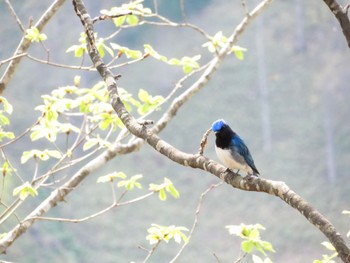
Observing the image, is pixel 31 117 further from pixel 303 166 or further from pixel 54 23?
pixel 303 166

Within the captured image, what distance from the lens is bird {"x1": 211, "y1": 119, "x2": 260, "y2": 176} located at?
1625 millimetres

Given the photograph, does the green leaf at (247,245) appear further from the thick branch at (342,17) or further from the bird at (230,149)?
the thick branch at (342,17)

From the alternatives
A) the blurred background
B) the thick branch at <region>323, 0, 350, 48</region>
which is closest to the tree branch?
the thick branch at <region>323, 0, 350, 48</region>

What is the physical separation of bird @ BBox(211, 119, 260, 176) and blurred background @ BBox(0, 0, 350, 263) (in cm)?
432

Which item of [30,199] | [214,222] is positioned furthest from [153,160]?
[30,199]

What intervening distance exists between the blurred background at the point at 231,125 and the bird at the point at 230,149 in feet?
14.2

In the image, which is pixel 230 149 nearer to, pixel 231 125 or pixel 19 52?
pixel 19 52

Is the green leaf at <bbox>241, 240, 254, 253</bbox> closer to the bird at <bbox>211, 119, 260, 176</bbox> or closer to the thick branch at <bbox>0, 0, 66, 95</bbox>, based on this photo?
the bird at <bbox>211, 119, 260, 176</bbox>

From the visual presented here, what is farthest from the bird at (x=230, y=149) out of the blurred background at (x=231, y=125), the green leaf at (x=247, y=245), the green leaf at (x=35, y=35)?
the blurred background at (x=231, y=125)

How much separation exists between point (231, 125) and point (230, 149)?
218 inches

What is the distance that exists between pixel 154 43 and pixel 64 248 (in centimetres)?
310

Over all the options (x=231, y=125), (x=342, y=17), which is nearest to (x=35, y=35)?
(x=342, y=17)

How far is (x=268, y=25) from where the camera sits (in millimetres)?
8312

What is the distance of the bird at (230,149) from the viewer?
1.62m
